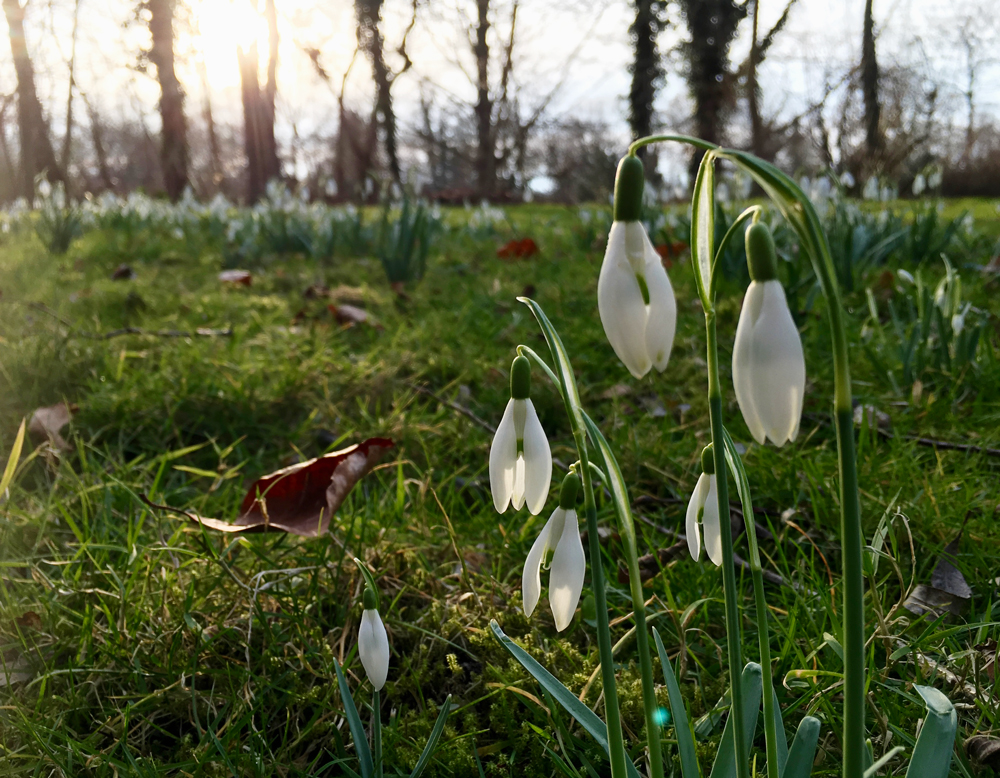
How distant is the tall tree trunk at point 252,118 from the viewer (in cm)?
1569

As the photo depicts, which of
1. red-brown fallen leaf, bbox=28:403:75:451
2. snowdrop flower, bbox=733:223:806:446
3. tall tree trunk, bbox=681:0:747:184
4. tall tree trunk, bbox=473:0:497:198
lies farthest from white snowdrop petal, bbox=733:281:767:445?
tall tree trunk, bbox=473:0:497:198

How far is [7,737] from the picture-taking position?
106 cm

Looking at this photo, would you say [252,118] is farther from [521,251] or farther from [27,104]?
[521,251]

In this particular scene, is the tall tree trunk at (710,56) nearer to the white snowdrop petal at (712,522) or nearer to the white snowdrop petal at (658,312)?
the white snowdrop petal at (712,522)

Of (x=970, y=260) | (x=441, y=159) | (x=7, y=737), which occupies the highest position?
(x=441, y=159)

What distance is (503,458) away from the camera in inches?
27.8

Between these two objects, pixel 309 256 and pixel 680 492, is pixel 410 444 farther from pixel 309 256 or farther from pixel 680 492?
pixel 309 256

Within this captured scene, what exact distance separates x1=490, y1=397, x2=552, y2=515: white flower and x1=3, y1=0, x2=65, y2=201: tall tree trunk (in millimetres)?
18539

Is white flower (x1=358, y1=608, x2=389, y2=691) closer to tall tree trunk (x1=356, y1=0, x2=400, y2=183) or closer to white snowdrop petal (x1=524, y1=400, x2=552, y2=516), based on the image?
white snowdrop petal (x1=524, y1=400, x2=552, y2=516)

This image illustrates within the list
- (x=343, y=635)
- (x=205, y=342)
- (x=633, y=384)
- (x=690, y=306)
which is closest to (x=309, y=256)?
(x=205, y=342)

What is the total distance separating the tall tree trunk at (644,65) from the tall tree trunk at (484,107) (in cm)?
851

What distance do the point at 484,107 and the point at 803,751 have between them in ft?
79.9

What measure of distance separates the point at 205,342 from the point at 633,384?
1.73 m


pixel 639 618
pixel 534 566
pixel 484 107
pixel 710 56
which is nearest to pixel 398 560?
pixel 534 566
